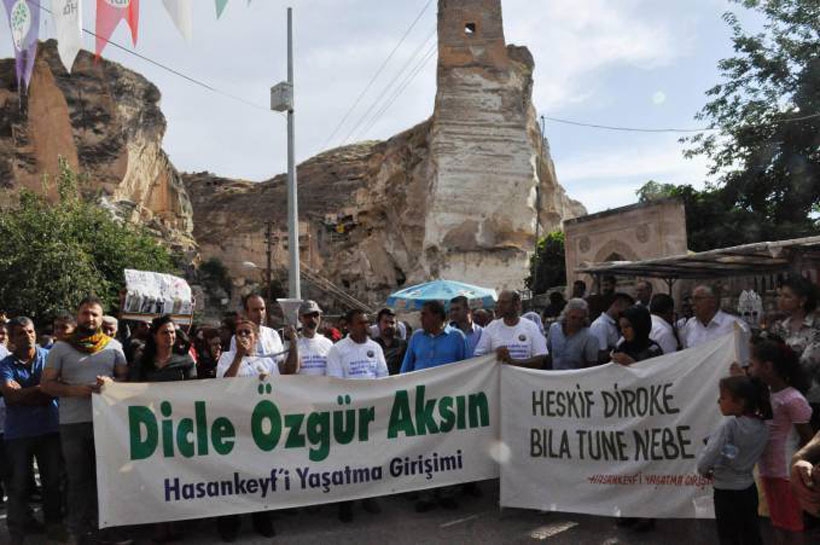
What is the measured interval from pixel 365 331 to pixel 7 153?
110 feet

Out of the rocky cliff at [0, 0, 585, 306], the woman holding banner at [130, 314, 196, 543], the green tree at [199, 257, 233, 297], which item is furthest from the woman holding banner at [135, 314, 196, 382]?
the green tree at [199, 257, 233, 297]

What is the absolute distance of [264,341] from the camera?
575cm

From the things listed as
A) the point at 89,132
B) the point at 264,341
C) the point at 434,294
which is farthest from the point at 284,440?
the point at 89,132

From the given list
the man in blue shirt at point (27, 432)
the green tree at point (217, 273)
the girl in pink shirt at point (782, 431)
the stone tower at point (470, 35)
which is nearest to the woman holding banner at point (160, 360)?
the man in blue shirt at point (27, 432)

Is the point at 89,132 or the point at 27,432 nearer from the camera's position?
the point at 27,432

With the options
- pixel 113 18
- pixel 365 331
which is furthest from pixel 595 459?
pixel 113 18

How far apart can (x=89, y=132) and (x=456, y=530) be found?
118 ft

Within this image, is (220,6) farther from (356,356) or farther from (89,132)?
(89,132)

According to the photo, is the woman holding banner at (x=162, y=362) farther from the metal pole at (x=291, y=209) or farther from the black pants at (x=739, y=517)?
the metal pole at (x=291, y=209)

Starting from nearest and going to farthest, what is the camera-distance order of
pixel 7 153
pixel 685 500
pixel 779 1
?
1. pixel 685 500
2. pixel 779 1
3. pixel 7 153

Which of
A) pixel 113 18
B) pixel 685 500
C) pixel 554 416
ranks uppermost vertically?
pixel 113 18

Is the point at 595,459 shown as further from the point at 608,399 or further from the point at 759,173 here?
the point at 759,173

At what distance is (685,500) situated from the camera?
4.71 m

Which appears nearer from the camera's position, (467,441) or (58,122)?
(467,441)
